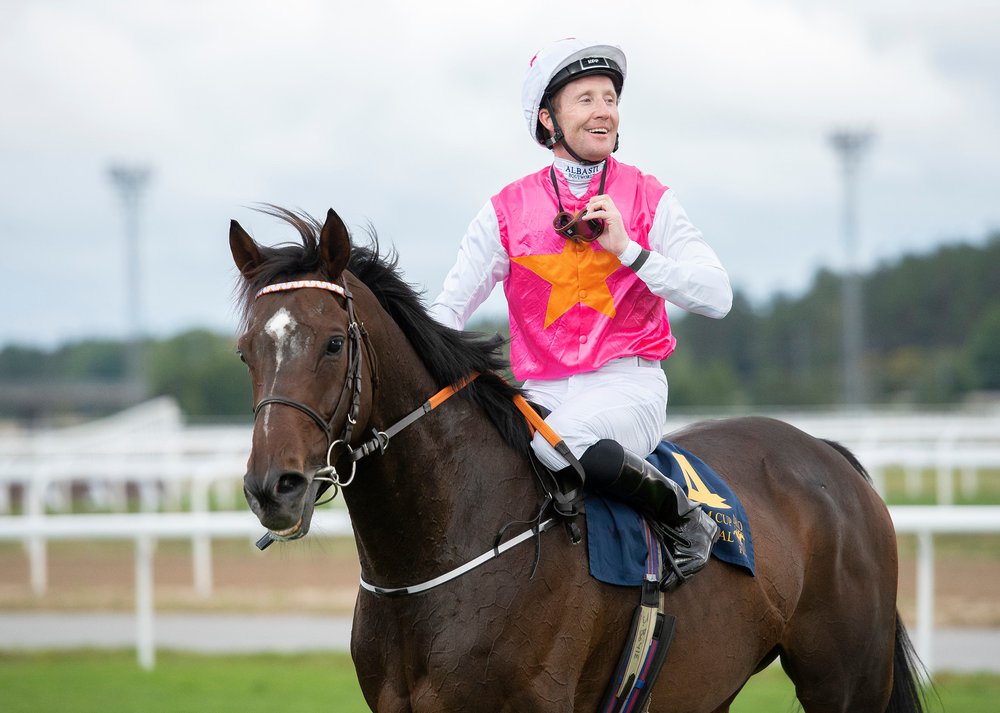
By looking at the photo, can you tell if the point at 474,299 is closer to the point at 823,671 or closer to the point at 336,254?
the point at 336,254

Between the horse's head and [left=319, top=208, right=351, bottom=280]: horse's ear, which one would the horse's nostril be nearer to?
the horse's head

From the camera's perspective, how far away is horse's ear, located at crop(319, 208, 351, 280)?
9.75 feet

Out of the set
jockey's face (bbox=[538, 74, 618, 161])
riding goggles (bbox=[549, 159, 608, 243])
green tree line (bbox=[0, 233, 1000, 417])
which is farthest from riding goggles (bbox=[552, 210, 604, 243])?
green tree line (bbox=[0, 233, 1000, 417])

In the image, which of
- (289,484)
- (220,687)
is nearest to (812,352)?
(220,687)

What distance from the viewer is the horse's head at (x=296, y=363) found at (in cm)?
264

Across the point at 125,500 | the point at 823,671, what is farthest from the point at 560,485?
the point at 125,500

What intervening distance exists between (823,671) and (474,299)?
1881 mm

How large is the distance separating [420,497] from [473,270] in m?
0.89

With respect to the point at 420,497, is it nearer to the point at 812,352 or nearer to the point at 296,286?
the point at 296,286

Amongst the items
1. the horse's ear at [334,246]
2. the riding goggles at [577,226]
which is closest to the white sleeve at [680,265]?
the riding goggles at [577,226]

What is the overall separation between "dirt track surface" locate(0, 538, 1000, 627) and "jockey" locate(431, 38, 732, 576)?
18.2ft

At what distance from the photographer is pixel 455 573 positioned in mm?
3098

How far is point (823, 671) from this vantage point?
4.18 metres

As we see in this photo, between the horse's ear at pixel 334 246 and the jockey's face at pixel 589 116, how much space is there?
0.94 meters
